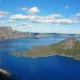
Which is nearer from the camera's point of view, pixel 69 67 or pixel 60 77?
pixel 60 77

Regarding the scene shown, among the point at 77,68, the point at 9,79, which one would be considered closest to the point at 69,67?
the point at 77,68

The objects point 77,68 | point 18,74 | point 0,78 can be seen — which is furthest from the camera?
point 77,68

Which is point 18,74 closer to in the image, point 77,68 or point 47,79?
point 47,79

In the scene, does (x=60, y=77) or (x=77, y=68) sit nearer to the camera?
(x=60, y=77)

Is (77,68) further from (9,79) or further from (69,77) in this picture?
(9,79)

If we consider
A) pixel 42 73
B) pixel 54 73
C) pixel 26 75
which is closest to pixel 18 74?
pixel 26 75

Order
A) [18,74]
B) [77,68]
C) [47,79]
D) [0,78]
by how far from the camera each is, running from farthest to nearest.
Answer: [77,68] → [18,74] → [47,79] → [0,78]

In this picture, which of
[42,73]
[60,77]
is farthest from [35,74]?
[60,77]

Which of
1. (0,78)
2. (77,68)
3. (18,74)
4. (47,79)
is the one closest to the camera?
(0,78)
